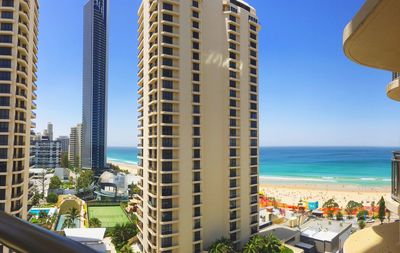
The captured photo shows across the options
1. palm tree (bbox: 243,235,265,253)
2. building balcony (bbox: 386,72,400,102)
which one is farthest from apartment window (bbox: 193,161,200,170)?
building balcony (bbox: 386,72,400,102)

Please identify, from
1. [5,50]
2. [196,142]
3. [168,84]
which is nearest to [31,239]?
[168,84]

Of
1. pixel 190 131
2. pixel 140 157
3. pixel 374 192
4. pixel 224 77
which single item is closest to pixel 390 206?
pixel 190 131

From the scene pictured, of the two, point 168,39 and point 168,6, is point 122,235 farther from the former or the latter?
point 168,6

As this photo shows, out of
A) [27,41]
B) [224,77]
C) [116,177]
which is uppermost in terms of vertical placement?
[27,41]

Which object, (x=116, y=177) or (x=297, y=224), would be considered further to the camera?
(x=116, y=177)

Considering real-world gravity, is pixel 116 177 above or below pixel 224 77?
below

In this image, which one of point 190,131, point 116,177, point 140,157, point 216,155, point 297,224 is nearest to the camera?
point 190,131

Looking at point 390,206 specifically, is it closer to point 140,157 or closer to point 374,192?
point 140,157

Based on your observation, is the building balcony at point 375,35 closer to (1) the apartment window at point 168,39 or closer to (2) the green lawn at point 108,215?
(1) the apartment window at point 168,39
